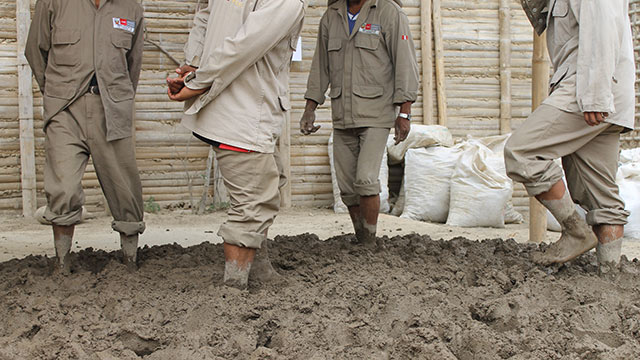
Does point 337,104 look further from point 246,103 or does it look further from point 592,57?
point 592,57

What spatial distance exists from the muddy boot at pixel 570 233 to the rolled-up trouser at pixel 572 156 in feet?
0.43

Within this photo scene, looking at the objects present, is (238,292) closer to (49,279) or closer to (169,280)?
(169,280)

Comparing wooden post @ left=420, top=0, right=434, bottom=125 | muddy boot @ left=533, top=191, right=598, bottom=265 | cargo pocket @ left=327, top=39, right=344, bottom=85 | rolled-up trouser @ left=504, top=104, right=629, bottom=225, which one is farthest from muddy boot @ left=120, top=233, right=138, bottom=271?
wooden post @ left=420, top=0, right=434, bottom=125

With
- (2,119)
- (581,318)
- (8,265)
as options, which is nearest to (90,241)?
(8,265)

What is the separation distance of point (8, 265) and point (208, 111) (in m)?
1.68

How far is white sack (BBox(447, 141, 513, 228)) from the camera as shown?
21.6 ft

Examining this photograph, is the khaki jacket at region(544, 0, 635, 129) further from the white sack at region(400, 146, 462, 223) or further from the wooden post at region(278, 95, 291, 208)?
the wooden post at region(278, 95, 291, 208)

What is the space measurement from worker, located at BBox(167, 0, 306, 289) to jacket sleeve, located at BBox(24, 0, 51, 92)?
1.14m

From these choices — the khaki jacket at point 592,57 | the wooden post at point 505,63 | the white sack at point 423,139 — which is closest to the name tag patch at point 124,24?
the khaki jacket at point 592,57

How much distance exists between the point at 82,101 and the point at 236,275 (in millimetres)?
1409

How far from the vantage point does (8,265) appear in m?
3.58

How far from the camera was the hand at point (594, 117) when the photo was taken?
3.12 meters

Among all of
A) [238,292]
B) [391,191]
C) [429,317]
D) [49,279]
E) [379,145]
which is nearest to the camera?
[429,317]

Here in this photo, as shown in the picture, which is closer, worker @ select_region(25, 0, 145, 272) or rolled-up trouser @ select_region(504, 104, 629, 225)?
rolled-up trouser @ select_region(504, 104, 629, 225)
